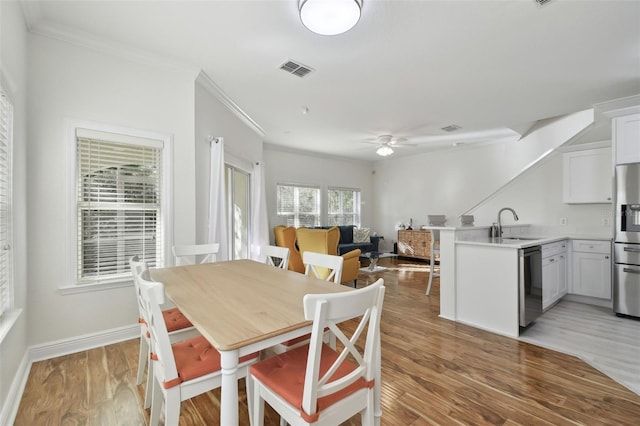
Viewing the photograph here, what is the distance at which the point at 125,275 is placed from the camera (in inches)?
110

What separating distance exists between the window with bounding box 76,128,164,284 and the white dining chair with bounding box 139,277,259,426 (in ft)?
5.37

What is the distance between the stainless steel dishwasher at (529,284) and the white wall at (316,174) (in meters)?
4.83

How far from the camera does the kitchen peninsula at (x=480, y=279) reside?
2.89m

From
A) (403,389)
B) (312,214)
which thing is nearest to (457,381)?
(403,389)

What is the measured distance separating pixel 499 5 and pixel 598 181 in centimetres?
339

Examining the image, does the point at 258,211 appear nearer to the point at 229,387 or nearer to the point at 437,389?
the point at 437,389

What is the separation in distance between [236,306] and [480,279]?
2.80 meters

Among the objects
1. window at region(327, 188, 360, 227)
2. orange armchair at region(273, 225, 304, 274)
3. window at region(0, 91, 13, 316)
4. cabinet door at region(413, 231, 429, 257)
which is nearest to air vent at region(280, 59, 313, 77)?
window at region(0, 91, 13, 316)

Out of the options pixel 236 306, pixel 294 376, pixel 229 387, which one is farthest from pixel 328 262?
pixel 229 387

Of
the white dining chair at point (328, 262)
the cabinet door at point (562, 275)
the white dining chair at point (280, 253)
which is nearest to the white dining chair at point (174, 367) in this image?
the white dining chair at point (328, 262)

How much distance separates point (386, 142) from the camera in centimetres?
577

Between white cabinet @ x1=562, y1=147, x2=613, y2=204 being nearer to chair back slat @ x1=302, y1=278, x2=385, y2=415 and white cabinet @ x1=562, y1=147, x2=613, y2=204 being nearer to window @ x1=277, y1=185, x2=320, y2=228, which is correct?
chair back slat @ x1=302, y1=278, x2=385, y2=415

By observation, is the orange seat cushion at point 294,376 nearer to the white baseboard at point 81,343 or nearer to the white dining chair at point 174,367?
the white dining chair at point 174,367

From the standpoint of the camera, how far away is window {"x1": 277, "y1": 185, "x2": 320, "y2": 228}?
6.92 meters
